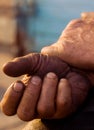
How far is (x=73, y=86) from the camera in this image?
3.64 feet

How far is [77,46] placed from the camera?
4.08 ft

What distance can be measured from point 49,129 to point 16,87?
13 cm

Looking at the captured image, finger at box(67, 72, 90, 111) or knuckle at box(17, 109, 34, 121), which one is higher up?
finger at box(67, 72, 90, 111)

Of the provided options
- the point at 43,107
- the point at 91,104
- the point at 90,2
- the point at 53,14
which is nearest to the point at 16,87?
the point at 43,107

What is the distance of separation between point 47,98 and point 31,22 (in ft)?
18.7

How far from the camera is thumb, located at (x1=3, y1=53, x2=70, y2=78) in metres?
1.03

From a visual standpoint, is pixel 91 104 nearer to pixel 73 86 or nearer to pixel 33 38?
pixel 73 86

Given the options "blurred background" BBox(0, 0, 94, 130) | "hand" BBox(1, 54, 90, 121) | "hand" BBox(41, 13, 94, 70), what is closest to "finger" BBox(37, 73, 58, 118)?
"hand" BBox(1, 54, 90, 121)

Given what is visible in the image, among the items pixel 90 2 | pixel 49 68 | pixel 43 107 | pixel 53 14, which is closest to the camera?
pixel 43 107

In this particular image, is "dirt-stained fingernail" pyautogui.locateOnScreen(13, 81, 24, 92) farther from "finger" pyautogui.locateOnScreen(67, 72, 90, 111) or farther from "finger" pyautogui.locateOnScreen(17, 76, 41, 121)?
"finger" pyautogui.locateOnScreen(67, 72, 90, 111)

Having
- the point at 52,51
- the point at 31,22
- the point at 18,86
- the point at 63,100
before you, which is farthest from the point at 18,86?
the point at 31,22

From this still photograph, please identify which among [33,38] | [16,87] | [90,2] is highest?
[16,87]

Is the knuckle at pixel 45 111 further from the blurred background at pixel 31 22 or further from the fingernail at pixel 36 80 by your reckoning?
the blurred background at pixel 31 22

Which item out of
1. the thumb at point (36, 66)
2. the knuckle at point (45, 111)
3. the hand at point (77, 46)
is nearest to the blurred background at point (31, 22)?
the hand at point (77, 46)
